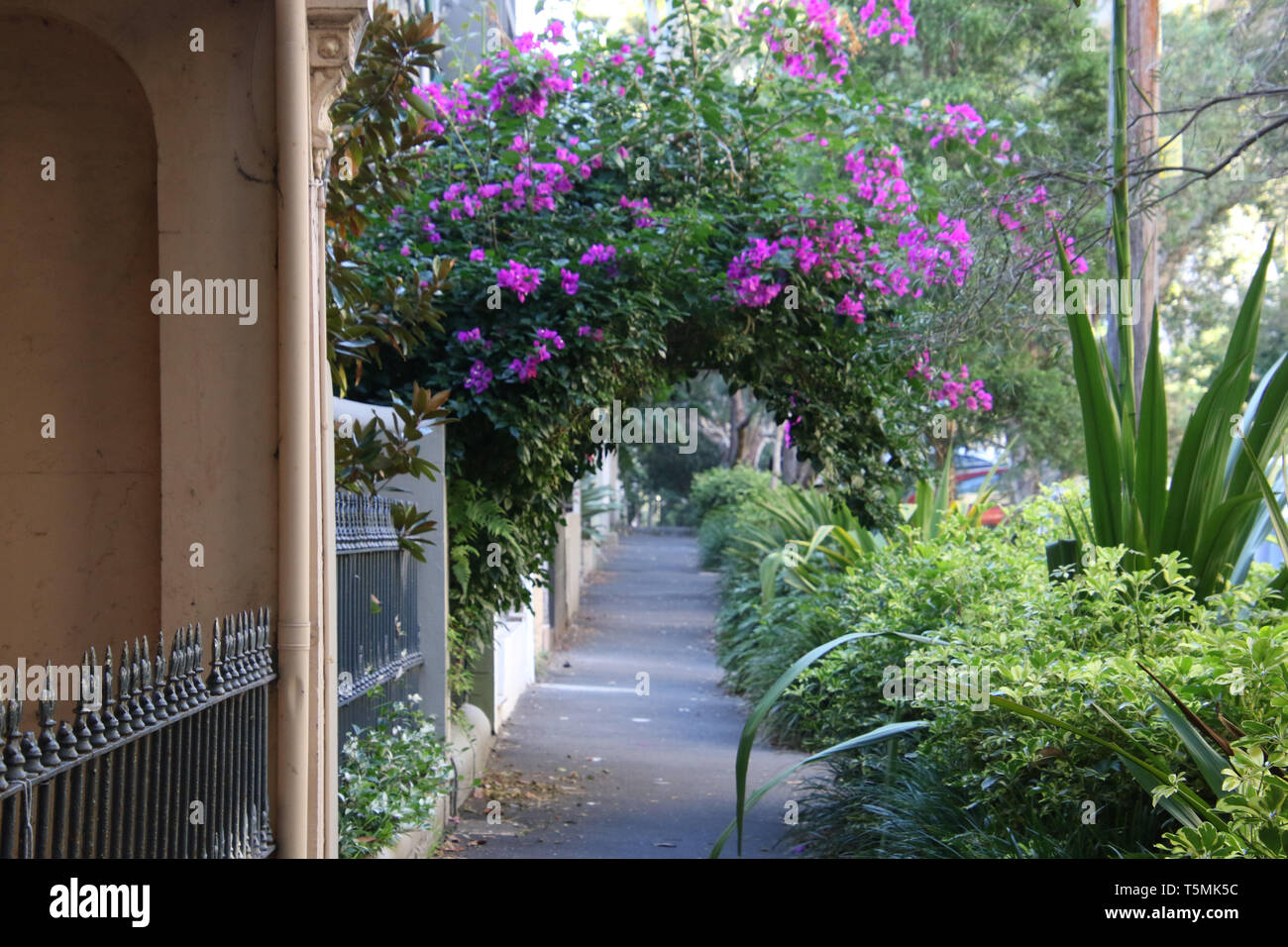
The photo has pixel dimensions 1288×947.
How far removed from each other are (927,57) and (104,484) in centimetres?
1675

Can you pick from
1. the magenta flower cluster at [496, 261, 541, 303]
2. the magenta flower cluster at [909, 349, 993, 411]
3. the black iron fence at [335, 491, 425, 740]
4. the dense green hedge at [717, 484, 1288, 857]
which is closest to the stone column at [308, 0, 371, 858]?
the black iron fence at [335, 491, 425, 740]

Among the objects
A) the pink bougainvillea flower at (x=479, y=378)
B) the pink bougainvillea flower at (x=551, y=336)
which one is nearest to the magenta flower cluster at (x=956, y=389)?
the pink bougainvillea flower at (x=551, y=336)

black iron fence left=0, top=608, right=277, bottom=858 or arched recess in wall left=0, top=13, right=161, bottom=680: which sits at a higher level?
arched recess in wall left=0, top=13, right=161, bottom=680

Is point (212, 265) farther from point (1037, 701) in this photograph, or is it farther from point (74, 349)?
point (1037, 701)

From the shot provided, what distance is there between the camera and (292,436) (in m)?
3.62

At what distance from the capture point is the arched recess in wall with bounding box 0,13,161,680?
406 cm

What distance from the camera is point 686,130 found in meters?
8.08

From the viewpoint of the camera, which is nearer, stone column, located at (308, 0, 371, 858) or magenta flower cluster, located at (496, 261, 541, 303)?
stone column, located at (308, 0, 371, 858)

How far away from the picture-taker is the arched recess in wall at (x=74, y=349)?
13.3 feet

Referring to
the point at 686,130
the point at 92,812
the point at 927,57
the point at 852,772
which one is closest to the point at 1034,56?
the point at 927,57

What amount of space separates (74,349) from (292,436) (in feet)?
3.75

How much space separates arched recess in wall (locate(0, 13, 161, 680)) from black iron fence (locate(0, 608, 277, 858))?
88 cm

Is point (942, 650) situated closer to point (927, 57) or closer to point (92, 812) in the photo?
point (92, 812)

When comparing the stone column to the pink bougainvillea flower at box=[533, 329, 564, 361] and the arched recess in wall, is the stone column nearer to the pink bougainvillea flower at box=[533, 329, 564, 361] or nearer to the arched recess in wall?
the arched recess in wall
